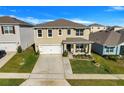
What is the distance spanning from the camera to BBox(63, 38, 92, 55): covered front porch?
22533mm

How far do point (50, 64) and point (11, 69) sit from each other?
4.80 metres

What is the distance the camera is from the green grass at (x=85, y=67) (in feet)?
52.5

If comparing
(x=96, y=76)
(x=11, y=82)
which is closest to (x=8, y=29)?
(x=11, y=82)

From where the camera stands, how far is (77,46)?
24.0 m

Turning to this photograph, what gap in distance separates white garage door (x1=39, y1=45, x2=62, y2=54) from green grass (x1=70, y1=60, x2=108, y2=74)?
15.4 ft

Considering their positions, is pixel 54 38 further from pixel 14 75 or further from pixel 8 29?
pixel 14 75

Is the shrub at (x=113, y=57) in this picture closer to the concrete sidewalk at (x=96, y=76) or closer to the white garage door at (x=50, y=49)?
the concrete sidewalk at (x=96, y=76)

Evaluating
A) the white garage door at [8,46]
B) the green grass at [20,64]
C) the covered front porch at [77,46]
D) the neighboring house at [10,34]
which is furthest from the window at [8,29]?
the covered front porch at [77,46]

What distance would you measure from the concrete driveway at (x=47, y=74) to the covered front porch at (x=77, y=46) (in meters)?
3.66

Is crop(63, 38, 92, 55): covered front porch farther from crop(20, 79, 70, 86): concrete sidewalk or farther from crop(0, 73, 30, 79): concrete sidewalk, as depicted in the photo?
crop(20, 79, 70, 86): concrete sidewalk

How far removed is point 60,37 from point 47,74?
32.0ft

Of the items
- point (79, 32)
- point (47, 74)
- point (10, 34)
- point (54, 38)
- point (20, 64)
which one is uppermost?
point (79, 32)
